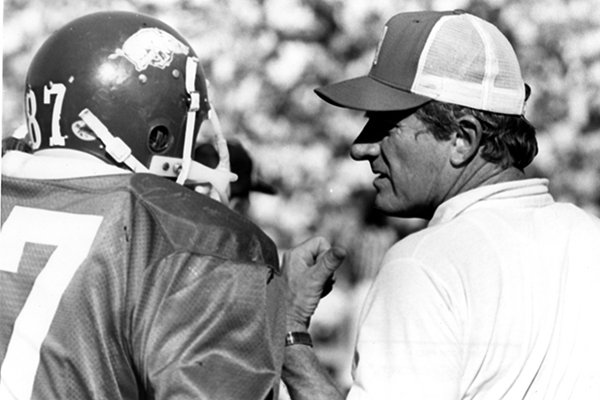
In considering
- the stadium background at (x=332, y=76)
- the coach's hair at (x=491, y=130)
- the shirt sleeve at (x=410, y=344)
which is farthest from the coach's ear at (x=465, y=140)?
the stadium background at (x=332, y=76)

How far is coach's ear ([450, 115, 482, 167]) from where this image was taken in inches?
82.9

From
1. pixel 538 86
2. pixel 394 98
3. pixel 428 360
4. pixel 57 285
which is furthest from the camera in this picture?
pixel 538 86

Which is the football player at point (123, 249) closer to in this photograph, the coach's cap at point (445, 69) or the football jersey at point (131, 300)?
the football jersey at point (131, 300)

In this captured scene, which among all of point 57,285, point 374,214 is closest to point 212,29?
point 374,214

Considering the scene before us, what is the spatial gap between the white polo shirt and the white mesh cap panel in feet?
0.79

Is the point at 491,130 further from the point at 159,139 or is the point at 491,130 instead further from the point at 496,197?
the point at 159,139

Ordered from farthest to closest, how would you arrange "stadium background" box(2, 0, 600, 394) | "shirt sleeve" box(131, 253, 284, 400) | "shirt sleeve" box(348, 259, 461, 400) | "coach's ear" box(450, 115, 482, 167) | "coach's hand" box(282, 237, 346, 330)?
1. "stadium background" box(2, 0, 600, 394)
2. "coach's hand" box(282, 237, 346, 330)
3. "coach's ear" box(450, 115, 482, 167)
4. "shirt sleeve" box(131, 253, 284, 400)
5. "shirt sleeve" box(348, 259, 461, 400)

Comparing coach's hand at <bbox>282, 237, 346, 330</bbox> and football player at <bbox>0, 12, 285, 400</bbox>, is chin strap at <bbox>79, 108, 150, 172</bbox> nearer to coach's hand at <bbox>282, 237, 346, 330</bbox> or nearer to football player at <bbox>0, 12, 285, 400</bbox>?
football player at <bbox>0, 12, 285, 400</bbox>

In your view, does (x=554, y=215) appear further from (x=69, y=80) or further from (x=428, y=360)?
(x=69, y=80)

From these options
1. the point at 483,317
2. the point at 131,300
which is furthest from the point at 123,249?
the point at 483,317

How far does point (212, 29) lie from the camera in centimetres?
286

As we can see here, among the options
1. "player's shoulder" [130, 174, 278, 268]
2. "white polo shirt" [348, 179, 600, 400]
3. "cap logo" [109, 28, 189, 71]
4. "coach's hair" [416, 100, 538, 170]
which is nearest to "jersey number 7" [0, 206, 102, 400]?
"player's shoulder" [130, 174, 278, 268]

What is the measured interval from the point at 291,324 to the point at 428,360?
0.40m

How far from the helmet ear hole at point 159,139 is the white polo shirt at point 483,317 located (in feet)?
1.79
